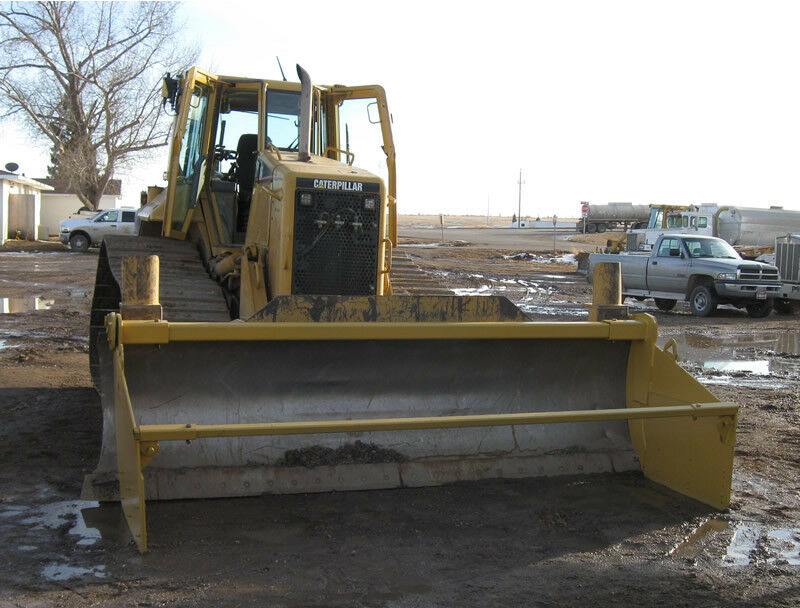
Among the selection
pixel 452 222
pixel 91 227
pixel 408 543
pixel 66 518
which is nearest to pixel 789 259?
pixel 408 543

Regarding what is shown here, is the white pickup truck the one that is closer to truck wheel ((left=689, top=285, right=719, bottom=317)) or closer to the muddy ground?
truck wheel ((left=689, top=285, right=719, bottom=317))

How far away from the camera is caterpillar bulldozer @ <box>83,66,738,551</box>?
4918 millimetres

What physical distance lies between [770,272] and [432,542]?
1528 centimetres

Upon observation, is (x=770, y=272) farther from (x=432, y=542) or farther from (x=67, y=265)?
(x=67, y=265)

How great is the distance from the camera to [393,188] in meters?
7.07

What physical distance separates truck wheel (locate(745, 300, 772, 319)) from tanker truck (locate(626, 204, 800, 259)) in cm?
1447

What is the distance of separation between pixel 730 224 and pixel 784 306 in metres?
16.2

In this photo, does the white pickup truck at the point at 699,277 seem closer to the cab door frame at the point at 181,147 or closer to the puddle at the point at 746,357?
the puddle at the point at 746,357

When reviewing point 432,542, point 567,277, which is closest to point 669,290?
point 567,277

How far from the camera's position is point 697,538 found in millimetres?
4672

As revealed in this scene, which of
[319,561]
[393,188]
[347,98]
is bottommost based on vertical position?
[319,561]

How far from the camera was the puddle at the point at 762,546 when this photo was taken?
4383mm

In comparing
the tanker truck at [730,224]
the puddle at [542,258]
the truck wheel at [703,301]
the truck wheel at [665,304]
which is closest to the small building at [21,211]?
the puddle at [542,258]

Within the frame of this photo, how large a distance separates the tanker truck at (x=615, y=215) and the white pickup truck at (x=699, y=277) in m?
45.3
